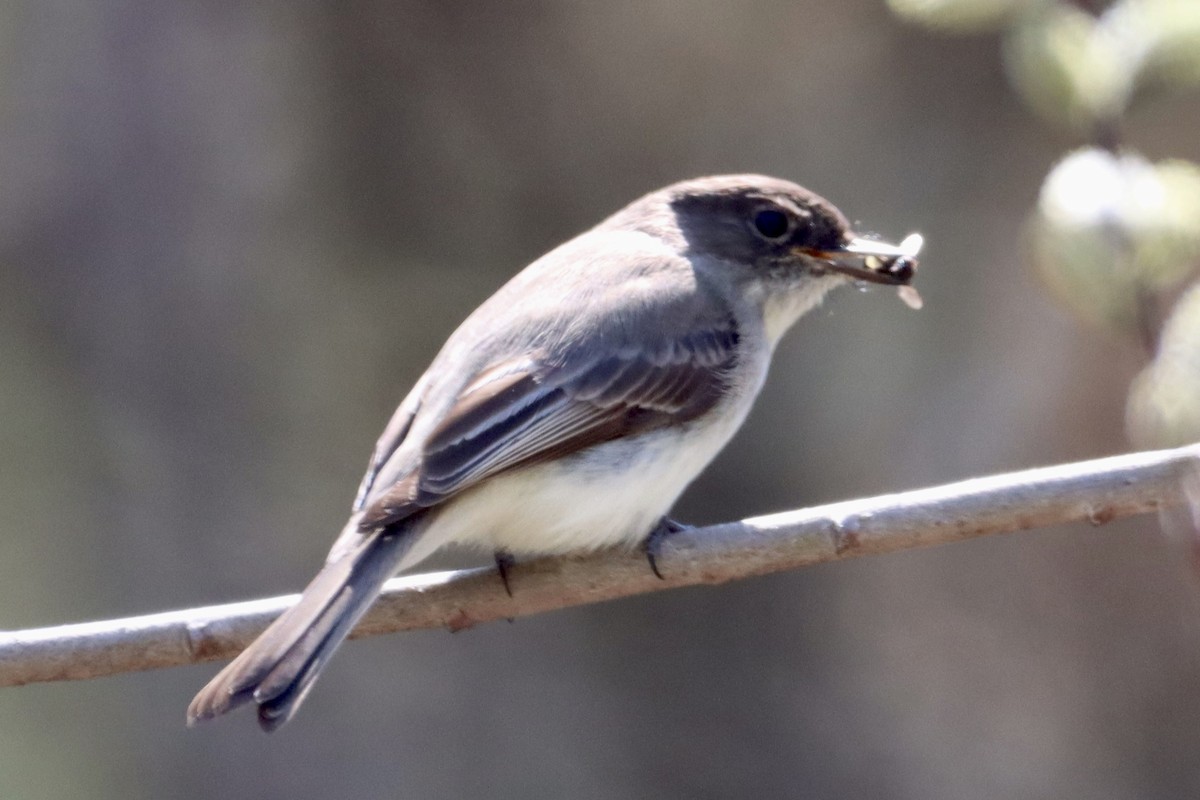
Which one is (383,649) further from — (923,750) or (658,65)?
(658,65)

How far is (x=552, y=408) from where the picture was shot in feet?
9.84

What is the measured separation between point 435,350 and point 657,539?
3248mm

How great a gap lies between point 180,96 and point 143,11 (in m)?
0.38

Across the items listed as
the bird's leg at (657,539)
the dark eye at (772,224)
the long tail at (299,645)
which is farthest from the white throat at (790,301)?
the long tail at (299,645)

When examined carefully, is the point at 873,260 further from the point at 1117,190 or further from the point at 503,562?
the point at 1117,190

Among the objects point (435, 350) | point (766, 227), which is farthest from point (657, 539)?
point (435, 350)

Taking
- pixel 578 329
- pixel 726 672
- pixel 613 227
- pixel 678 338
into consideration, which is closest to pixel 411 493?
pixel 578 329

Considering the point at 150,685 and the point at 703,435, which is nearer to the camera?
the point at 703,435

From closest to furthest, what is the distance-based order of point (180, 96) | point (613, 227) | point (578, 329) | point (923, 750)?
point (578, 329), point (613, 227), point (923, 750), point (180, 96)

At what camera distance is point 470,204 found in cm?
602

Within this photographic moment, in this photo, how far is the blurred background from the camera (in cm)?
566

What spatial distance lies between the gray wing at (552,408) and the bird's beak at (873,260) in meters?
0.35

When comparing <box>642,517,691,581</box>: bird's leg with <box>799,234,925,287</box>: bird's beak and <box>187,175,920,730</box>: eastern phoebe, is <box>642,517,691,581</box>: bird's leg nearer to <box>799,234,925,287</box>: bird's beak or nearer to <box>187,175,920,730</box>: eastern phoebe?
<box>187,175,920,730</box>: eastern phoebe

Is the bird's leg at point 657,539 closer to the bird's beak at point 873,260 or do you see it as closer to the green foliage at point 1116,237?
the bird's beak at point 873,260
